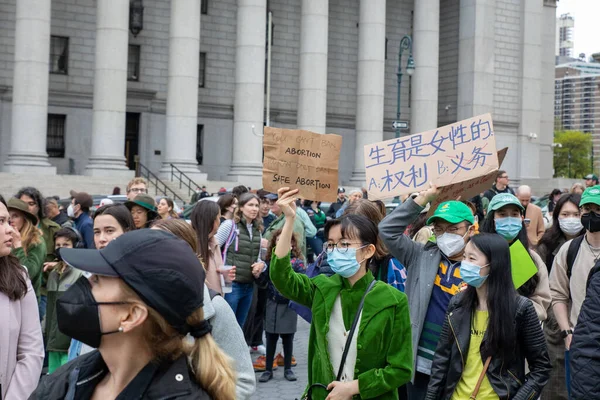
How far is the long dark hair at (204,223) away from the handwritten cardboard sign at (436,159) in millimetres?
1376

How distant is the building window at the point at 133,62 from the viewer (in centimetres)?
3941

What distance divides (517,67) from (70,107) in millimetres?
22613

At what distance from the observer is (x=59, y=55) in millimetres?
37781

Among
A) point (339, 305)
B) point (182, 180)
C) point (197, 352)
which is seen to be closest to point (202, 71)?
point (182, 180)

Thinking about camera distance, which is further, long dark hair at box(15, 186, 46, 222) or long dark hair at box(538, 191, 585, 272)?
long dark hair at box(15, 186, 46, 222)

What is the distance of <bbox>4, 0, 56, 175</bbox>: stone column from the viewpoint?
31281 mm

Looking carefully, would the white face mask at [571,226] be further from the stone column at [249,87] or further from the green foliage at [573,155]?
the green foliage at [573,155]

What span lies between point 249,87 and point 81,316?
109 feet

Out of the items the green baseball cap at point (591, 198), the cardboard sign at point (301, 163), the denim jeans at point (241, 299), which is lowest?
the denim jeans at point (241, 299)

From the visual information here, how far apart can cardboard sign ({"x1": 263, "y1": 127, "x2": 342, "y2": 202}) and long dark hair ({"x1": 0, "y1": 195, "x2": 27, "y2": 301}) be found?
6.27 feet

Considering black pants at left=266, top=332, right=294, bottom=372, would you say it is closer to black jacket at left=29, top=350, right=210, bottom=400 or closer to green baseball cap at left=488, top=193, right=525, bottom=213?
green baseball cap at left=488, top=193, right=525, bottom=213

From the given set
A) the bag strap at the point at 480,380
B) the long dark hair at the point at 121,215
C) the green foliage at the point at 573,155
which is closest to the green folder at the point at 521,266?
the bag strap at the point at 480,380

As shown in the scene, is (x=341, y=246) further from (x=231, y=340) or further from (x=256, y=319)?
(x=256, y=319)

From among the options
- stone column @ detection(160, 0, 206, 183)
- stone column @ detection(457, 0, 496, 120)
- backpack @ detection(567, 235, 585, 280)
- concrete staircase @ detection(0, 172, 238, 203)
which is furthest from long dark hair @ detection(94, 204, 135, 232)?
stone column @ detection(457, 0, 496, 120)
